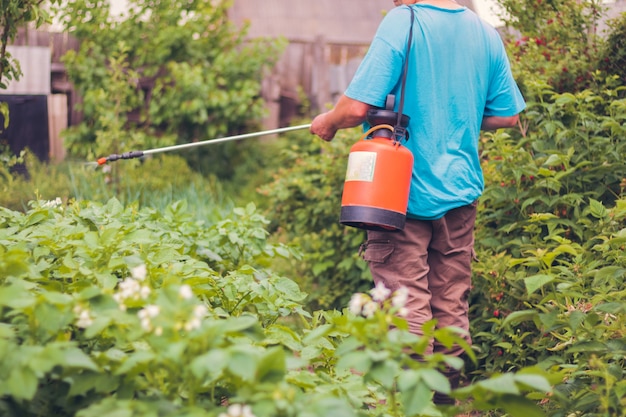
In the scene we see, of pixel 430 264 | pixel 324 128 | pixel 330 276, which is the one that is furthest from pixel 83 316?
pixel 330 276

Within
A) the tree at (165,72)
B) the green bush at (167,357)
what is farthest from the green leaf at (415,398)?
the tree at (165,72)

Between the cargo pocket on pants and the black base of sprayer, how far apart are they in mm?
Answer: 128

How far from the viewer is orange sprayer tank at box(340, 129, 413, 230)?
269 centimetres

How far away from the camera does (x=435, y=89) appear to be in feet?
9.32

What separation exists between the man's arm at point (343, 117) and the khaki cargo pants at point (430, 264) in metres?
0.41

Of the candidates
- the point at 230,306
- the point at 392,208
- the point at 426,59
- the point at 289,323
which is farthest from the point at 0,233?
the point at 289,323

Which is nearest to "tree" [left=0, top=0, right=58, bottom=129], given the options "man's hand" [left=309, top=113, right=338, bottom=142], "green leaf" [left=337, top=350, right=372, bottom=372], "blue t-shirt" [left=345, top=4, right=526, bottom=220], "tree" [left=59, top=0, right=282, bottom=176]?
"man's hand" [left=309, top=113, right=338, bottom=142]

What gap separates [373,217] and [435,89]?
51 centimetres

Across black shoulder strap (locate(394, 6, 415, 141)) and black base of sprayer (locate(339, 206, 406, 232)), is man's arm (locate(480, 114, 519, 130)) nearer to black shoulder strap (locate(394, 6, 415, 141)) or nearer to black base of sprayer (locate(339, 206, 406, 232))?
black shoulder strap (locate(394, 6, 415, 141))

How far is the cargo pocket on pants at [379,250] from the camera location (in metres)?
2.90

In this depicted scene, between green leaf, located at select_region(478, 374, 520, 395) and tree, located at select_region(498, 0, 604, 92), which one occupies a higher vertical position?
tree, located at select_region(498, 0, 604, 92)

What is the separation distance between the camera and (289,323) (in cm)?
430

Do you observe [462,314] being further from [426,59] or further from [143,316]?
[143,316]

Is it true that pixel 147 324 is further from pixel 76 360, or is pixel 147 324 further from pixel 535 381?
pixel 535 381
